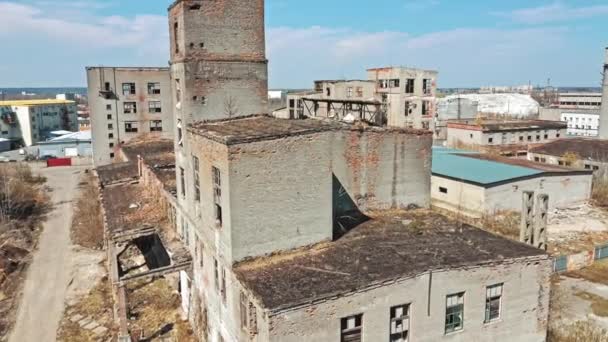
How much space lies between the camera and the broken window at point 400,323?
14.3 meters

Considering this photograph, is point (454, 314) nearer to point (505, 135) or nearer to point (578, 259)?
point (578, 259)

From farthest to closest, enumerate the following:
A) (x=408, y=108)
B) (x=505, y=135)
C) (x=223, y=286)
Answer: (x=505, y=135), (x=408, y=108), (x=223, y=286)

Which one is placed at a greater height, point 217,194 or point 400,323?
point 217,194

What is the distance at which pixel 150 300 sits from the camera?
26047 millimetres

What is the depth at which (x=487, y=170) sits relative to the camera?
41.5 meters

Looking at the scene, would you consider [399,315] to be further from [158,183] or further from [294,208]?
[158,183]

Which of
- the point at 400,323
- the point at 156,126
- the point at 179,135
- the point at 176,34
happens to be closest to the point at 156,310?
the point at 179,135

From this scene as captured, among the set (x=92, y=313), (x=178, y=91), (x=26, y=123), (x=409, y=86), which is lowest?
(x=92, y=313)

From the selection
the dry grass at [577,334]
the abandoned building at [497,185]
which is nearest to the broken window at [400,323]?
the dry grass at [577,334]

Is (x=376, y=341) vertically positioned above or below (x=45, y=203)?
above

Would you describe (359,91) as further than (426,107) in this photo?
Yes

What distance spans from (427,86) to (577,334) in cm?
3920

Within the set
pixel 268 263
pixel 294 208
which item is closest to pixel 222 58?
pixel 294 208

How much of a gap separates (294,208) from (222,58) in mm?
8329
